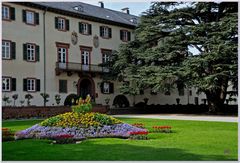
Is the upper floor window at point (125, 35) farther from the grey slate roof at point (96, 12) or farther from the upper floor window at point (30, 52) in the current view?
the upper floor window at point (30, 52)

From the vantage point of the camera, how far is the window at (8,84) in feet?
103

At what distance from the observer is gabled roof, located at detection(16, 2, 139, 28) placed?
34781 millimetres

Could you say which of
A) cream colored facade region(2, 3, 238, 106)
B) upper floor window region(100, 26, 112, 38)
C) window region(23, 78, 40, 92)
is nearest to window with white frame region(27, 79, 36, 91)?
window region(23, 78, 40, 92)

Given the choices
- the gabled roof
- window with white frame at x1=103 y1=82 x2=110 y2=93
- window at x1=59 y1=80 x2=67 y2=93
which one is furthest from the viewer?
window with white frame at x1=103 y1=82 x2=110 y2=93

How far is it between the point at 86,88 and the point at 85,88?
110mm

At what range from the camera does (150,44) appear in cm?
3503

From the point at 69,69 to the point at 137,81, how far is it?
21.5ft

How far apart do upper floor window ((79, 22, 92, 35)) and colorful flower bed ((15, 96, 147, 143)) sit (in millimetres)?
24199

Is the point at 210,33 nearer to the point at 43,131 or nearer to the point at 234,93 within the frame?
the point at 234,93

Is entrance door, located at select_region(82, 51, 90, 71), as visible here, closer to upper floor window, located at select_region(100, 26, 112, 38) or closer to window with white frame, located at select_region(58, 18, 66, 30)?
upper floor window, located at select_region(100, 26, 112, 38)

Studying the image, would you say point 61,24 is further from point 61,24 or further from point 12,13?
point 12,13

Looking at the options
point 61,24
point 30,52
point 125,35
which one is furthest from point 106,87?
point 30,52

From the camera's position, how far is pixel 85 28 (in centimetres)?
3778

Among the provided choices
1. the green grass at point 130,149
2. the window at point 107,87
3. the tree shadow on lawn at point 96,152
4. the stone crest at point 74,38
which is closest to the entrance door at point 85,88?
the window at point 107,87
